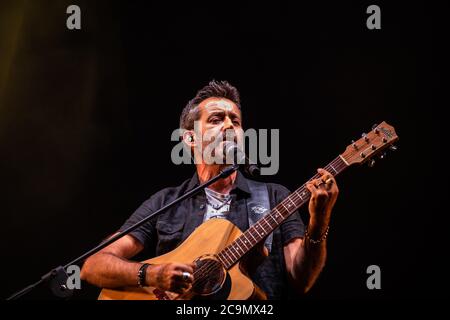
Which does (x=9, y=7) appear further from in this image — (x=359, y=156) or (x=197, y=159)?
(x=359, y=156)

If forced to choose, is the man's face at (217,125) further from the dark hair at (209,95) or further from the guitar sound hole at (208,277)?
the guitar sound hole at (208,277)

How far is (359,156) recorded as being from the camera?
8.53 feet

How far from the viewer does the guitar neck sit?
2.55m

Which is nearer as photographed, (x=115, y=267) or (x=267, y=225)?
(x=267, y=225)

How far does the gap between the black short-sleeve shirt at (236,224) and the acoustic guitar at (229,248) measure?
22 cm

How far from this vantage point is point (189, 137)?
3.45 meters

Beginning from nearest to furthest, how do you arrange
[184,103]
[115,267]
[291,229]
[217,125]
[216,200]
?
1. [115,267]
2. [291,229]
3. [216,200]
4. [217,125]
5. [184,103]

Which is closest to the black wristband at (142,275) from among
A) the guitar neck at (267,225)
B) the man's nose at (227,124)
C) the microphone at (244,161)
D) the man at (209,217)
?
the man at (209,217)

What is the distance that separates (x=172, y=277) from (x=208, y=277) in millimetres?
185

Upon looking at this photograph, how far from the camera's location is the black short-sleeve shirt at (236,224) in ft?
9.16

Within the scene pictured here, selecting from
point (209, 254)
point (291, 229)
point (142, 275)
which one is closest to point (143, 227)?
point (142, 275)

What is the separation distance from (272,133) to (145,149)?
0.94 meters

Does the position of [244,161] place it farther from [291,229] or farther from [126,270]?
[126,270]
